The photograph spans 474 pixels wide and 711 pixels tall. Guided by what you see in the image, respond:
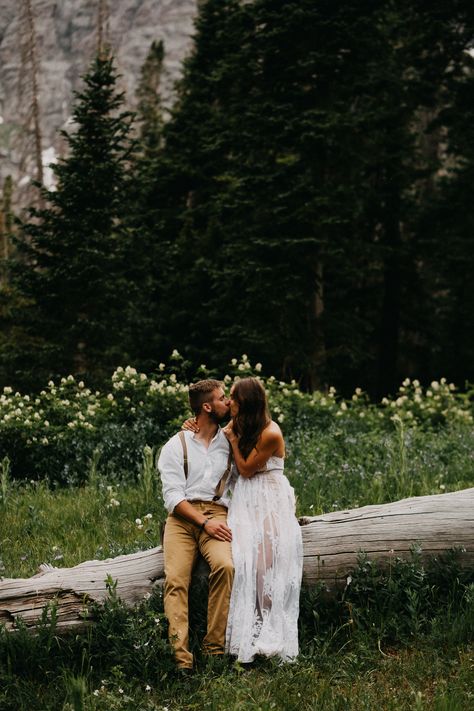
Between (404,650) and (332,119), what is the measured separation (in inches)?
603

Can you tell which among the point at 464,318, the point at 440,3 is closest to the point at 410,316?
the point at 464,318

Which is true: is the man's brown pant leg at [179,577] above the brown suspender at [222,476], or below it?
below

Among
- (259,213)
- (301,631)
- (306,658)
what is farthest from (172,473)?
(259,213)

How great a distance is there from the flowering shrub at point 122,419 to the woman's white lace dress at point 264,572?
4040 millimetres

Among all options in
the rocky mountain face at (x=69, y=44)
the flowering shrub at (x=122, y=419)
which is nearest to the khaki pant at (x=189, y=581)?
the flowering shrub at (x=122, y=419)

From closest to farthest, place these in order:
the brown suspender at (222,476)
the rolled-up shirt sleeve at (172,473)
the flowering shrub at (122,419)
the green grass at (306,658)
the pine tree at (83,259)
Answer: the green grass at (306,658), the rolled-up shirt sleeve at (172,473), the brown suspender at (222,476), the flowering shrub at (122,419), the pine tree at (83,259)

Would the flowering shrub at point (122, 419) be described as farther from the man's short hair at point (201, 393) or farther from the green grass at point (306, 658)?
the man's short hair at point (201, 393)

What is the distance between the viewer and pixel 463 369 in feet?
84.9

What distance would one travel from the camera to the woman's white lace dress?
4055 millimetres

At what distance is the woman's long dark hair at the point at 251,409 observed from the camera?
4648mm

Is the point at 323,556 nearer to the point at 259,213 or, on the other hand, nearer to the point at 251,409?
the point at 251,409

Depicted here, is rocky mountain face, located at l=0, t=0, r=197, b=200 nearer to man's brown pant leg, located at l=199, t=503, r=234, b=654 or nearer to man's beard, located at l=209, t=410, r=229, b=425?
man's beard, located at l=209, t=410, r=229, b=425

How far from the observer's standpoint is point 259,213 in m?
18.1

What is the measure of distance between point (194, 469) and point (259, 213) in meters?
14.2
